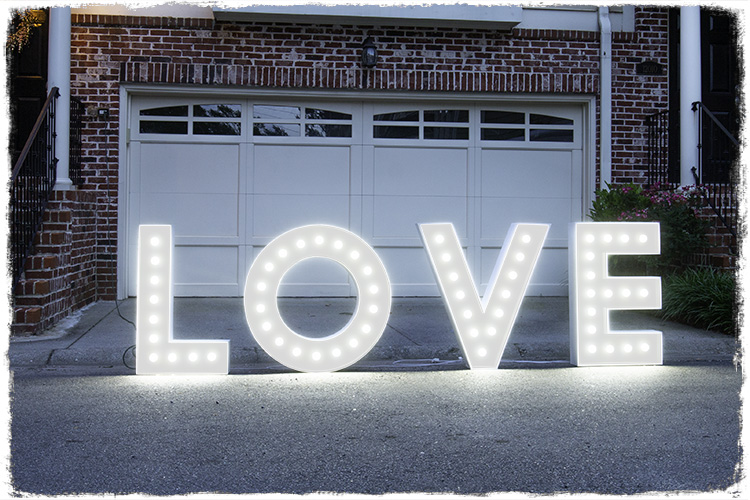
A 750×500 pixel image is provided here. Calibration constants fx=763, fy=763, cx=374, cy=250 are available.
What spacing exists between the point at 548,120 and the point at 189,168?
13.9ft

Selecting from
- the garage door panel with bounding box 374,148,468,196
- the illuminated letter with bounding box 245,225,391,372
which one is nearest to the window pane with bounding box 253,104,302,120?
the garage door panel with bounding box 374,148,468,196

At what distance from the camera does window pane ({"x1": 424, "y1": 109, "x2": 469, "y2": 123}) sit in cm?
898

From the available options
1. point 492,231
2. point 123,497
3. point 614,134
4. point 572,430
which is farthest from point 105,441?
point 614,134

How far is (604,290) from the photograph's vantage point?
516cm

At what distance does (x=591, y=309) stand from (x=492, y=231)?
396 centimetres

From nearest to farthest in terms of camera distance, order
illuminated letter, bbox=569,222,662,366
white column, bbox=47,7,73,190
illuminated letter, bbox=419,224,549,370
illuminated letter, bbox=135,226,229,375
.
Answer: illuminated letter, bbox=135,226,229,375 < illuminated letter, bbox=419,224,549,370 < illuminated letter, bbox=569,222,662,366 < white column, bbox=47,7,73,190

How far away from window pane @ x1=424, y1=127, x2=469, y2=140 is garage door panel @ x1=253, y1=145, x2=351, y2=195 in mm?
974

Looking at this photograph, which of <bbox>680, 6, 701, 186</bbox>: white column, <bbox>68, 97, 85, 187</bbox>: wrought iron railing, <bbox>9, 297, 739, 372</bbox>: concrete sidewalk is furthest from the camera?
<bbox>680, 6, 701, 186</bbox>: white column

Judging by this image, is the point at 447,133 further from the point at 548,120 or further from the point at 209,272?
the point at 209,272

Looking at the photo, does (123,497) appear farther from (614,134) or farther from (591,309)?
(614,134)

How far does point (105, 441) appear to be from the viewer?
349 cm

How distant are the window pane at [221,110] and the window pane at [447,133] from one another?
2.20 meters

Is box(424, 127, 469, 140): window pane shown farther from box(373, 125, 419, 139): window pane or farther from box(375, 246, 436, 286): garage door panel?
box(375, 246, 436, 286): garage door panel

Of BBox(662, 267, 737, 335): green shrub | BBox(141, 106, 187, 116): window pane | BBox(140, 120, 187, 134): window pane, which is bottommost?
BBox(662, 267, 737, 335): green shrub
